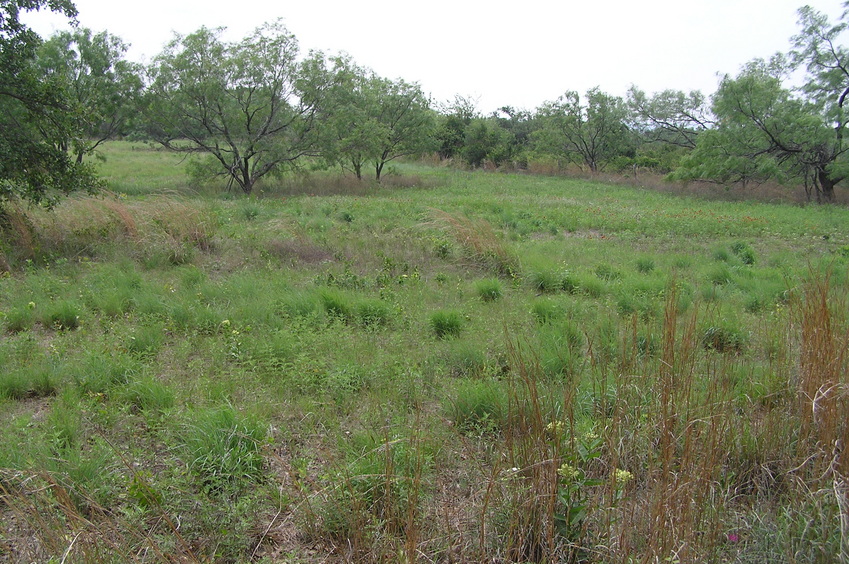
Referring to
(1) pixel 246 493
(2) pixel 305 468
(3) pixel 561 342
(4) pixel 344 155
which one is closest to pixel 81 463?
(1) pixel 246 493

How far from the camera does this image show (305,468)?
288 cm

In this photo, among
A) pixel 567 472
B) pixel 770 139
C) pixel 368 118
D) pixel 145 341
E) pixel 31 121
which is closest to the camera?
pixel 567 472

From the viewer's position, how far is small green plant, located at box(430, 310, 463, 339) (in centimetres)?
523

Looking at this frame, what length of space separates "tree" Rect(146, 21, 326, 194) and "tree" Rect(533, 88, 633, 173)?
62.9 feet

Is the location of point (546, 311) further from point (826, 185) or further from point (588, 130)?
point (588, 130)

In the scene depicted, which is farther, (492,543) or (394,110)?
(394,110)

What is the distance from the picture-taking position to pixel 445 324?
5293 mm

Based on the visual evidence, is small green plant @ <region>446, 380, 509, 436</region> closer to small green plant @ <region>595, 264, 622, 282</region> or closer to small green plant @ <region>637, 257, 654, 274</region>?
small green plant @ <region>595, 264, 622, 282</region>

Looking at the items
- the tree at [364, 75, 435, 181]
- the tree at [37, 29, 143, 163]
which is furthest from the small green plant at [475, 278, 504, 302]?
the tree at [364, 75, 435, 181]

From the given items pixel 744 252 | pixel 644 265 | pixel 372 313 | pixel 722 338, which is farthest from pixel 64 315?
pixel 744 252

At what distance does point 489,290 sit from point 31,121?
7.49 meters

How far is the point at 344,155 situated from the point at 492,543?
62.9ft

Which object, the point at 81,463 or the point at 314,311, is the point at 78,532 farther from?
the point at 314,311

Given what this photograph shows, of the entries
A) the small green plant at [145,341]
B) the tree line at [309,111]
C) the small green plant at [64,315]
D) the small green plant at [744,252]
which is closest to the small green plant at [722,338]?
the small green plant at [744,252]
